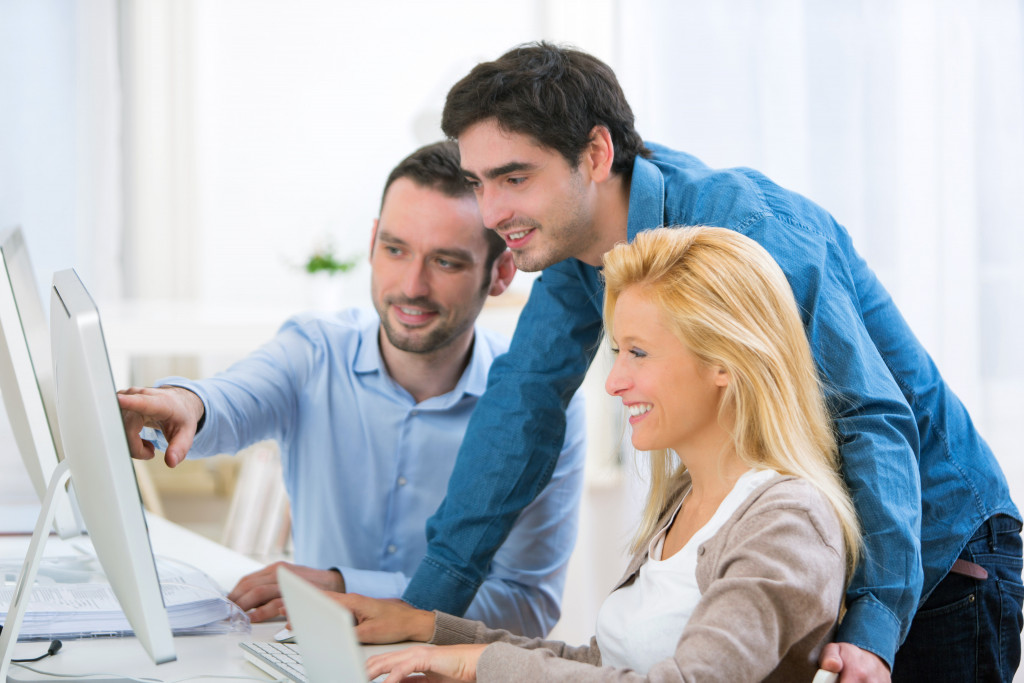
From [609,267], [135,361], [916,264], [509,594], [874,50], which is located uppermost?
[874,50]

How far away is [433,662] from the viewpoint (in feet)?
3.14

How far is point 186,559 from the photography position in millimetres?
1646

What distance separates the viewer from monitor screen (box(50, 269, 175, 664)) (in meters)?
0.71

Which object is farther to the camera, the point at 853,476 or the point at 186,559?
the point at 186,559

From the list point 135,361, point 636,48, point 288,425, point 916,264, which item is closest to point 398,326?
point 288,425

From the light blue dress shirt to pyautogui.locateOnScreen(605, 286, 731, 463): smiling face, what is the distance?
0.62 m

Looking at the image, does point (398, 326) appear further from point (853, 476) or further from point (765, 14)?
point (765, 14)

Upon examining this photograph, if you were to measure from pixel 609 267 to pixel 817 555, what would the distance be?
0.39 meters

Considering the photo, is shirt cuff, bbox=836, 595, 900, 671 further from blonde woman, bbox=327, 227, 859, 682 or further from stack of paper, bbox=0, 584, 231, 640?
stack of paper, bbox=0, 584, 231, 640

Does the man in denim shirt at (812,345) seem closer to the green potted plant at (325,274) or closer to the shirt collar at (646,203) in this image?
the shirt collar at (646,203)

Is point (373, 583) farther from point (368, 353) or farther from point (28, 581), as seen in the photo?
point (28, 581)

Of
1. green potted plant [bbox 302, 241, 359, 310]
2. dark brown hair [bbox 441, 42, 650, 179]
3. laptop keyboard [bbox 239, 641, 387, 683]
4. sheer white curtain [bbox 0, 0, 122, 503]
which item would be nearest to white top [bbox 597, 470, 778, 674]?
laptop keyboard [bbox 239, 641, 387, 683]

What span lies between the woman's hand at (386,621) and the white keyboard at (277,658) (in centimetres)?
9

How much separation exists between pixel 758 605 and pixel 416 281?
0.93m
